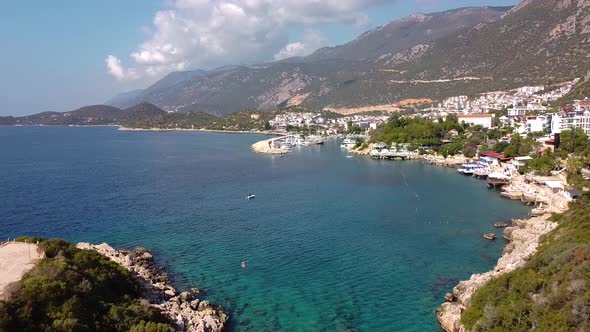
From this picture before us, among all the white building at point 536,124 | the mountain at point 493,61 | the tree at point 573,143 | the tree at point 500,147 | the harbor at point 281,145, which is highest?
the mountain at point 493,61

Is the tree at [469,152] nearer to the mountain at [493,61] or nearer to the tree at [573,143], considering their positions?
the tree at [573,143]

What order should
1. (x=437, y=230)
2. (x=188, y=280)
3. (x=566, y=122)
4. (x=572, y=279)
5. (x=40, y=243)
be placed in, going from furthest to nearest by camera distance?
(x=566, y=122)
(x=437, y=230)
(x=188, y=280)
(x=40, y=243)
(x=572, y=279)

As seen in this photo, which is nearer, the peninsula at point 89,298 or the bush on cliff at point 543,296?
the bush on cliff at point 543,296

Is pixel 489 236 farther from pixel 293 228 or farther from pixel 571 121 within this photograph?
pixel 571 121

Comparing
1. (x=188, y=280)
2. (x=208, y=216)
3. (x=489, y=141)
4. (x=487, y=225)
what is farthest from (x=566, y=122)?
(x=188, y=280)

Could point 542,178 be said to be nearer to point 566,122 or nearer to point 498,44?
point 566,122

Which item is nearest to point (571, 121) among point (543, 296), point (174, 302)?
point (543, 296)

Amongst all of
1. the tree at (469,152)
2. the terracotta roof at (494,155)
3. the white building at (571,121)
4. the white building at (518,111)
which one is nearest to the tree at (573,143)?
the terracotta roof at (494,155)
